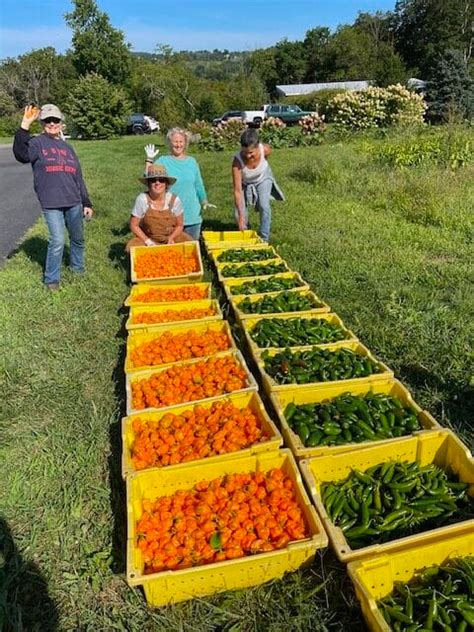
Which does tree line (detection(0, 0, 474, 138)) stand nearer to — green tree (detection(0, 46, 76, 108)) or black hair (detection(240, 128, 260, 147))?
green tree (detection(0, 46, 76, 108))

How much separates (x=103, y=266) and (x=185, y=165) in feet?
5.93

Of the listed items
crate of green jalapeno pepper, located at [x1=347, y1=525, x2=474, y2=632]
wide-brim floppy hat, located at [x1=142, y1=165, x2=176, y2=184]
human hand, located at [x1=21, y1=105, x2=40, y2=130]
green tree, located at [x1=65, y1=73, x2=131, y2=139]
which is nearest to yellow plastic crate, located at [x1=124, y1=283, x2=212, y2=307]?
wide-brim floppy hat, located at [x1=142, y1=165, x2=176, y2=184]

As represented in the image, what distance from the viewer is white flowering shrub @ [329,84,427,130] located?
20.1 m

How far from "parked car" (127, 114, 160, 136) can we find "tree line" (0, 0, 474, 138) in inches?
63.5

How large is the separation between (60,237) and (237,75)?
72.2 meters

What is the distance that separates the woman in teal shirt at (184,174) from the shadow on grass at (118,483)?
9.21 ft

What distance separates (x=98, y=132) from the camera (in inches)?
1294

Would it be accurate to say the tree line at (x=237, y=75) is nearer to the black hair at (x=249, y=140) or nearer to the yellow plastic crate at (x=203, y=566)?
the black hair at (x=249, y=140)

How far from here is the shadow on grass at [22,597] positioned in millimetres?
2365

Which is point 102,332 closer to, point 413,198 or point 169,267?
point 169,267

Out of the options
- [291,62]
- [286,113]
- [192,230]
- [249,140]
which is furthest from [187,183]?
[291,62]

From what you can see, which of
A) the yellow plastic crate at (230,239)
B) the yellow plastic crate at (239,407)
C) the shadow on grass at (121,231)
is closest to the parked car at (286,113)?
the shadow on grass at (121,231)

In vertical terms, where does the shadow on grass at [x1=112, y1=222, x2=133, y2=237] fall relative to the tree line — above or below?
below

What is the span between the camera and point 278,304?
4699mm
